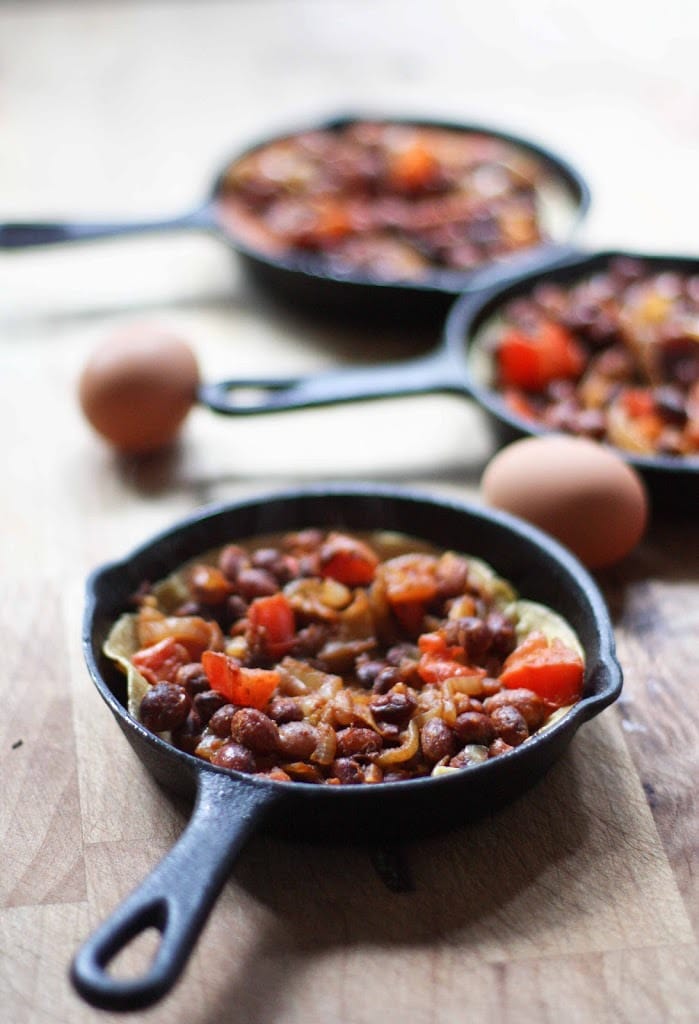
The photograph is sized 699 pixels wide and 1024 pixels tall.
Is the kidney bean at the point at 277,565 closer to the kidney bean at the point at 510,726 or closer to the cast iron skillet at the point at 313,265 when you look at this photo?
the kidney bean at the point at 510,726

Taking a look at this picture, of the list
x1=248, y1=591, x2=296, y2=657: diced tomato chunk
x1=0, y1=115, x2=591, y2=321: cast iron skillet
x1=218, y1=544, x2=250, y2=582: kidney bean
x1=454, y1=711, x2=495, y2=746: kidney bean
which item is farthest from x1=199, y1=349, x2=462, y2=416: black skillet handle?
x1=454, y1=711, x2=495, y2=746: kidney bean

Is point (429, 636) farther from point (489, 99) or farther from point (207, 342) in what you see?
point (489, 99)

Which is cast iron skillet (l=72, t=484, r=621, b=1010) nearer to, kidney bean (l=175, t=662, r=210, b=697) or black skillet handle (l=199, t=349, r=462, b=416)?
kidney bean (l=175, t=662, r=210, b=697)

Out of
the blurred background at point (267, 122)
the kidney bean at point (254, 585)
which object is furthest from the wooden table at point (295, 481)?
the kidney bean at point (254, 585)

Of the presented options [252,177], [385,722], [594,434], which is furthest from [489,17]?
[385,722]

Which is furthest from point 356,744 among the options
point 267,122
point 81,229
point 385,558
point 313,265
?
point 267,122

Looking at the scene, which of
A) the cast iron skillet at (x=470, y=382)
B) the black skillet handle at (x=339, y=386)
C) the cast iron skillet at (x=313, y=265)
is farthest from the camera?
the cast iron skillet at (x=313, y=265)
